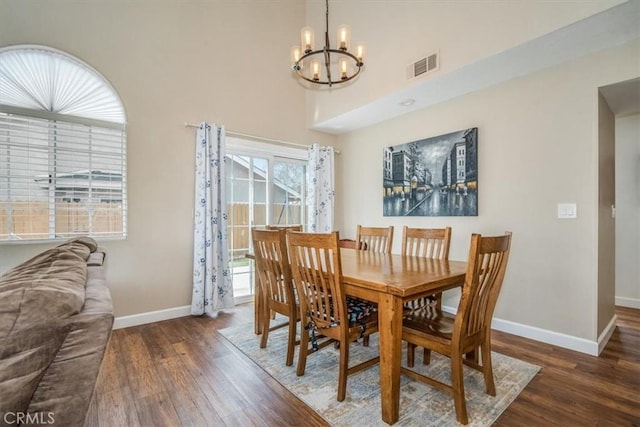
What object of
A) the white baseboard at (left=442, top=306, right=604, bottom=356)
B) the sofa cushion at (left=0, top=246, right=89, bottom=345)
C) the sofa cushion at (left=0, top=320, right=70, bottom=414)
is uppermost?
the sofa cushion at (left=0, top=246, right=89, bottom=345)

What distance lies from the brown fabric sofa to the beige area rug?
1.31 metres

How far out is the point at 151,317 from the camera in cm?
317

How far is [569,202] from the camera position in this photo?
8.38ft

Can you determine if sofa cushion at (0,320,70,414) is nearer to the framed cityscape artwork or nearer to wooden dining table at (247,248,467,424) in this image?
wooden dining table at (247,248,467,424)

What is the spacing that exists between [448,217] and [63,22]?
412cm

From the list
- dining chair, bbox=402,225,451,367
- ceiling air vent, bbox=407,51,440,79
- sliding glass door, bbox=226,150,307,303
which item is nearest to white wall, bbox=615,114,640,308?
ceiling air vent, bbox=407,51,440,79

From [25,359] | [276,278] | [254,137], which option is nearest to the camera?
[25,359]

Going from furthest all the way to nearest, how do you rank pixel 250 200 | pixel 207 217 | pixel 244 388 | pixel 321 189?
pixel 321 189 < pixel 250 200 < pixel 207 217 < pixel 244 388

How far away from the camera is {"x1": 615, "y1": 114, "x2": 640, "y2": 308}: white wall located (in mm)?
3588

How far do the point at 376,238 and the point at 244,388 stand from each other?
1717mm

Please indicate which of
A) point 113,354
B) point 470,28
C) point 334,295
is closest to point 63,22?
point 113,354

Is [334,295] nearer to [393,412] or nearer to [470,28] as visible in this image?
[393,412]

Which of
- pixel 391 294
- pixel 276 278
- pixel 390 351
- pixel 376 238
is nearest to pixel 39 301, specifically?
pixel 391 294

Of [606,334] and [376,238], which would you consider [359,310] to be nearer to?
[376,238]
